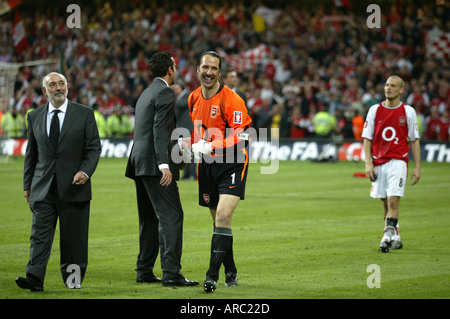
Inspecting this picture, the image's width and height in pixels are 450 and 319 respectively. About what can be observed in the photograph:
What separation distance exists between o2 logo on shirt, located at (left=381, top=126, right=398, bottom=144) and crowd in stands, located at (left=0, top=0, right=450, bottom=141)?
15.4 metres

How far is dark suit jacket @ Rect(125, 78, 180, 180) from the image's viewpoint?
26.7 ft

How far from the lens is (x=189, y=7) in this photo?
3953cm

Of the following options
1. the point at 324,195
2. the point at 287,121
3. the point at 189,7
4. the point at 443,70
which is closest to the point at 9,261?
the point at 324,195

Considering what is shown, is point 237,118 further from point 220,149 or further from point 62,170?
point 62,170

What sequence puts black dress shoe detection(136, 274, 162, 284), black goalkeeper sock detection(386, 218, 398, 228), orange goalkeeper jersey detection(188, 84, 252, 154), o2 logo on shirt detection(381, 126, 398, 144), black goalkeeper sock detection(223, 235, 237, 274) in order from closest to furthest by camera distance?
orange goalkeeper jersey detection(188, 84, 252, 154) → black goalkeeper sock detection(223, 235, 237, 274) → black dress shoe detection(136, 274, 162, 284) → black goalkeeper sock detection(386, 218, 398, 228) → o2 logo on shirt detection(381, 126, 398, 144)

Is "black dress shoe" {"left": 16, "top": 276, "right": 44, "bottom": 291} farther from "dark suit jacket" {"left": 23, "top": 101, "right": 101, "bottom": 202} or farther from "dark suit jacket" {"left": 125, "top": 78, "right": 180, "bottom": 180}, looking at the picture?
"dark suit jacket" {"left": 125, "top": 78, "right": 180, "bottom": 180}

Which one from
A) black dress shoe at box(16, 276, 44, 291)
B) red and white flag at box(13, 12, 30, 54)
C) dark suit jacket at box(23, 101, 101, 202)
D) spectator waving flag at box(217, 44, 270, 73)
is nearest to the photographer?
black dress shoe at box(16, 276, 44, 291)

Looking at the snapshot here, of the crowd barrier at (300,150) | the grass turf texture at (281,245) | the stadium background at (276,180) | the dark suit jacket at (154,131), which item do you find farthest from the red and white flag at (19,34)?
the dark suit jacket at (154,131)

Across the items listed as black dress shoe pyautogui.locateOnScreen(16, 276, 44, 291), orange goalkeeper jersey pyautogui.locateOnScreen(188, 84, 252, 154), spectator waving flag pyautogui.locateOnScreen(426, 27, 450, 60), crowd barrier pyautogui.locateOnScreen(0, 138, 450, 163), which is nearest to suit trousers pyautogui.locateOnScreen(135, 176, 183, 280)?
orange goalkeeper jersey pyautogui.locateOnScreen(188, 84, 252, 154)

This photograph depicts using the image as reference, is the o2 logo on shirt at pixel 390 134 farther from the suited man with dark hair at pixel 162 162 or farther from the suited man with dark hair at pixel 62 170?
the suited man with dark hair at pixel 62 170

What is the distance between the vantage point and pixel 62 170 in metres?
8.07

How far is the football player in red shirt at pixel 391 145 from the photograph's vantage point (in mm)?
11266

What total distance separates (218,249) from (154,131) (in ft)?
4.57

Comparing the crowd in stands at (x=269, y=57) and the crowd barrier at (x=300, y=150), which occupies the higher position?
the crowd in stands at (x=269, y=57)
